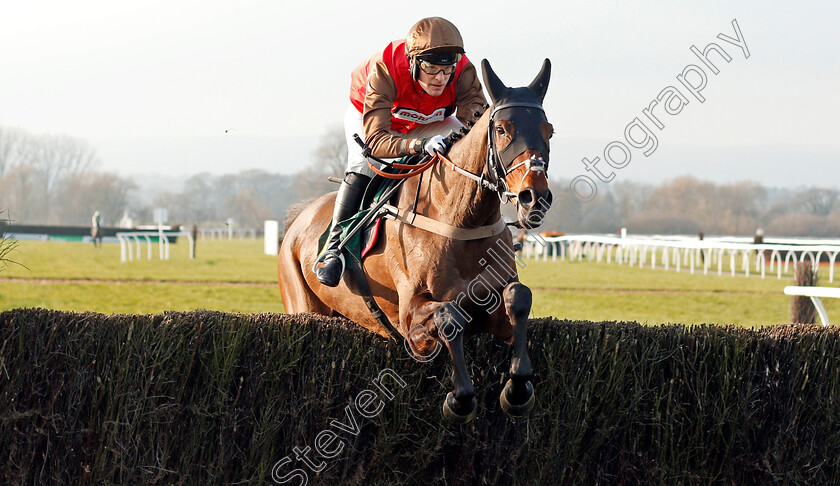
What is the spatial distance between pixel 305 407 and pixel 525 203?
1617 millimetres

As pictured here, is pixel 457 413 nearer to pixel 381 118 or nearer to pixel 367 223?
pixel 367 223

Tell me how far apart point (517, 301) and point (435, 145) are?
2.65ft

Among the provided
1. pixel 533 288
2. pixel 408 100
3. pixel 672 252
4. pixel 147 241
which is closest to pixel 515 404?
pixel 408 100

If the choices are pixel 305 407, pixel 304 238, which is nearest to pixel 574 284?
pixel 304 238

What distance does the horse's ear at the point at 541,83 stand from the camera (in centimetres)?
331

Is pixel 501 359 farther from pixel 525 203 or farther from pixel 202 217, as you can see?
pixel 202 217

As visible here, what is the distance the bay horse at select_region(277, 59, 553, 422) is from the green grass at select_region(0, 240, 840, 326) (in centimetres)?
729

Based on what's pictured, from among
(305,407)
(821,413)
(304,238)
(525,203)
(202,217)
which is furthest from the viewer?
(202,217)

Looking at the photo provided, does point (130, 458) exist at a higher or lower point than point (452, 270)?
lower

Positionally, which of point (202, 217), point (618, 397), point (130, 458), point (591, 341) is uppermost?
point (591, 341)

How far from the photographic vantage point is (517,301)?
3.35 m

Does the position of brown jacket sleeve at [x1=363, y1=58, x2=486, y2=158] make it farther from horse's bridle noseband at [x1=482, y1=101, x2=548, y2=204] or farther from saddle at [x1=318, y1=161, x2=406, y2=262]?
horse's bridle noseband at [x1=482, y1=101, x2=548, y2=204]

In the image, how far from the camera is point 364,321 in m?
4.30

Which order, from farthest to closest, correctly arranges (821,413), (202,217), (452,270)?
1. (202,217)
2. (821,413)
3. (452,270)
